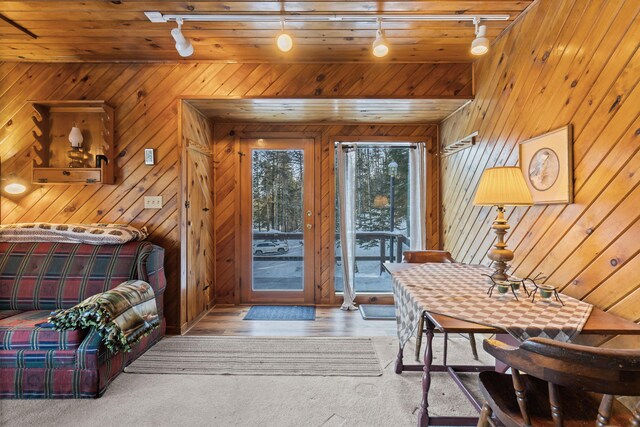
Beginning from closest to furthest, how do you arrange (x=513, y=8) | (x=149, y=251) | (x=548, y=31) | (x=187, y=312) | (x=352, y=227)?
(x=548, y=31), (x=513, y=8), (x=149, y=251), (x=187, y=312), (x=352, y=227)

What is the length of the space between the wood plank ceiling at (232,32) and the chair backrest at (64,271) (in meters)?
1.76

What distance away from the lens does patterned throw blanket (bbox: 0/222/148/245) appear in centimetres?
270

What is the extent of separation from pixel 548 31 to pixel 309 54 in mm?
1825

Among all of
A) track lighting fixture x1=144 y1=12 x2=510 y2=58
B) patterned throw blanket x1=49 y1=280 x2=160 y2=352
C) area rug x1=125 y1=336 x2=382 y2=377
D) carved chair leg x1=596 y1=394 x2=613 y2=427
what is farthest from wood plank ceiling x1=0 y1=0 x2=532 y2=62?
area rug x1=125 y1=336 x2=382 y2=377

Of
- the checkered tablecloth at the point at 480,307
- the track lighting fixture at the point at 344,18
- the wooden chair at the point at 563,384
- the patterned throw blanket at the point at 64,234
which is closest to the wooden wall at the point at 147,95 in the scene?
the patterned throw blanket at the point at 64,234

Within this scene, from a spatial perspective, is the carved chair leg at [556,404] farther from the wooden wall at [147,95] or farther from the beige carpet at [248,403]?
the wooden wall at [147,95]

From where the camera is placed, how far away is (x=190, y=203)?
3.26 m

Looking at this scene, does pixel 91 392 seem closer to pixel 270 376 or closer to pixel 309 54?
pixel 270 376

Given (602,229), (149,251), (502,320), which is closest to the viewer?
(502,320)

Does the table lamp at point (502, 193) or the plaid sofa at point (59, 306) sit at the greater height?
the table lamp at point (502, 193)

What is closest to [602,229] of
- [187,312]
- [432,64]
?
[432,64]

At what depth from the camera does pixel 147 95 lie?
9.98ft

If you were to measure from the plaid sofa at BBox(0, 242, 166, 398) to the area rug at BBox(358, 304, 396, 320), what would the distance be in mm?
2127

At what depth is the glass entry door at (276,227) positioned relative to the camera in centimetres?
402
